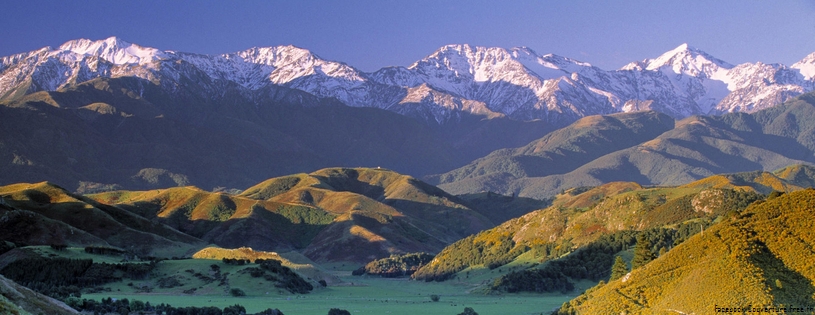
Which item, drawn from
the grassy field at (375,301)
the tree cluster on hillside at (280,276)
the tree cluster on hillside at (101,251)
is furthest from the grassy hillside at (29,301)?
the tree cluster on hillside at (101,251)

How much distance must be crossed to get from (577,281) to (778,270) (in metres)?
59.3

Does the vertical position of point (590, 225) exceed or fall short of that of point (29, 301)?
it exceeds it

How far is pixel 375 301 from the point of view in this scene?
116000 mm

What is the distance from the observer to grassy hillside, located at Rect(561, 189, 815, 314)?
57.0m

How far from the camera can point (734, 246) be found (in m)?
60.9

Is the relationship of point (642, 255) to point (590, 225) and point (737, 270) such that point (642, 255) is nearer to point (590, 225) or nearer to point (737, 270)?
point (737, 270)

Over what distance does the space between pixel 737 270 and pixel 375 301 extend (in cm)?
6416

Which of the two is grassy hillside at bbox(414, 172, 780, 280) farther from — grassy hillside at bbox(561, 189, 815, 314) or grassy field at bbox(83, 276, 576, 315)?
grassy hillside at bbox(561, 189, 815, 314)

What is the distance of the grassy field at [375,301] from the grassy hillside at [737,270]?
83.8 ft

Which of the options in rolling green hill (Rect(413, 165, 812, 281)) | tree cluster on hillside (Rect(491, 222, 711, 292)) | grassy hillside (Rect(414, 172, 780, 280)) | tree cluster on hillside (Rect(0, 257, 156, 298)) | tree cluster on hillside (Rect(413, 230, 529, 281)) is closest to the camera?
tree cluster on hillside (Rect(0, 257, 156, 298))

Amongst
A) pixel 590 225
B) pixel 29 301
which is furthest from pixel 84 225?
pixel 29 301

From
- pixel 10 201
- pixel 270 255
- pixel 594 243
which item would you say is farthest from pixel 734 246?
pixel 10 201

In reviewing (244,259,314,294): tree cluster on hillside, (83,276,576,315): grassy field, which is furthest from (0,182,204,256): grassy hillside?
(83,276,576,315): grassy field

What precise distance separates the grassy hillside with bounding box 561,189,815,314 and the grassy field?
25.5 metres
